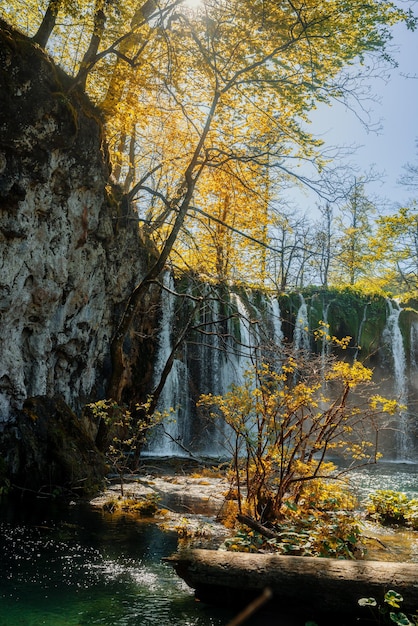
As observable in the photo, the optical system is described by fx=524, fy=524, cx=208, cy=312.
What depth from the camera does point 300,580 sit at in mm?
3949

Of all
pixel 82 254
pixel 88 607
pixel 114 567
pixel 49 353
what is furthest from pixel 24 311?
pixel 88 607

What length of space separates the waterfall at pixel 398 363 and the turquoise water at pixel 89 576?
1625 centimetres

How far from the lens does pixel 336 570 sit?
12.9 feet

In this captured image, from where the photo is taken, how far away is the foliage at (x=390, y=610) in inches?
137

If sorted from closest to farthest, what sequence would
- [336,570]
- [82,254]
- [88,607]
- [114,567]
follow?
[336,570], [88,607], [114,567], [82,254]

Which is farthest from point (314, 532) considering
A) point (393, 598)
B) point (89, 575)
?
point (89, 575)

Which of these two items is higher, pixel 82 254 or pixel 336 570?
pixel 82 254

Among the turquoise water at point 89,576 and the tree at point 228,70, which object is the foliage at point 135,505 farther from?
the tree at point 228,70

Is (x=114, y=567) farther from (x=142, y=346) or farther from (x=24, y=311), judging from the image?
(x=142, y=346)

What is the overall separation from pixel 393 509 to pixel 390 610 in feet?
15.6

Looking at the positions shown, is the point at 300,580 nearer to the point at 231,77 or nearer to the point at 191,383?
the point at 231,77

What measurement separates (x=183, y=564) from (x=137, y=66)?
31.7ft

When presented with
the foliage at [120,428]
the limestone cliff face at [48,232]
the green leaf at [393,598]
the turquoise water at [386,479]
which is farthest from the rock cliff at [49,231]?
the green leaf at [393,598]

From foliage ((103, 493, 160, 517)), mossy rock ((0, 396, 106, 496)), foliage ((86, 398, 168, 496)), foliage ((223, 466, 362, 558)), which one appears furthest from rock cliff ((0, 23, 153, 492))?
foliage ((223, 466, 362, 558))
